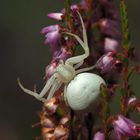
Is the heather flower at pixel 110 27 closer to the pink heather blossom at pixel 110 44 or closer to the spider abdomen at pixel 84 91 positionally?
the pink heather blossom at pixel 110 44

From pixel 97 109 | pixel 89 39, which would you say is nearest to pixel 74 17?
pixel 89 39

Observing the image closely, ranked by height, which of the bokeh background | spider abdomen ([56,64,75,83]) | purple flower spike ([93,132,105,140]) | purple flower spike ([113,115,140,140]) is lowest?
the bokeh background

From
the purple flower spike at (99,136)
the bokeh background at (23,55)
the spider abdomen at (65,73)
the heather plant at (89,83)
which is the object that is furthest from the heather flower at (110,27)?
the bokeh background at (23,55)

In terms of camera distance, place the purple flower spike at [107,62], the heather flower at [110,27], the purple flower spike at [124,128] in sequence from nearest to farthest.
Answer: the purple flower spike at [124,128], the purple flower spike at [107,62], the heather flower at [110,27]

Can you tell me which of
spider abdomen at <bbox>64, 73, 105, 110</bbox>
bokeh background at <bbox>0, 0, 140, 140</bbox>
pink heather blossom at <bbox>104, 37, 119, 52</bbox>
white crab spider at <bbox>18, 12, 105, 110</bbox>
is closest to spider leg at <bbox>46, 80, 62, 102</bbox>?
white crab spider at <bbox>18, 12, 105, 110</bbox>

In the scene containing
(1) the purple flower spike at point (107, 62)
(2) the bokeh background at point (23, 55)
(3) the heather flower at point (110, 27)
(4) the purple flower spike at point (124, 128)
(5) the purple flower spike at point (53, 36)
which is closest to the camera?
(4) the purple flower spike at point (124, 128)

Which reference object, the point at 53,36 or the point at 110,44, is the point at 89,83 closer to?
the point at 53,36

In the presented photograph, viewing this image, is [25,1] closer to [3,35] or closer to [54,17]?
[3,35]

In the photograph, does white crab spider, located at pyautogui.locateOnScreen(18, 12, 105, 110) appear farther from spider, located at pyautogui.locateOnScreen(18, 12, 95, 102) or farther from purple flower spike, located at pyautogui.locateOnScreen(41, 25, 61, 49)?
purple flower spike, located at pyautogui.locateOnScreen(41, 25, 61, 49)

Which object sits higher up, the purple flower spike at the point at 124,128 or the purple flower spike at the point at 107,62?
the purple flower spike at the point at 107,62
